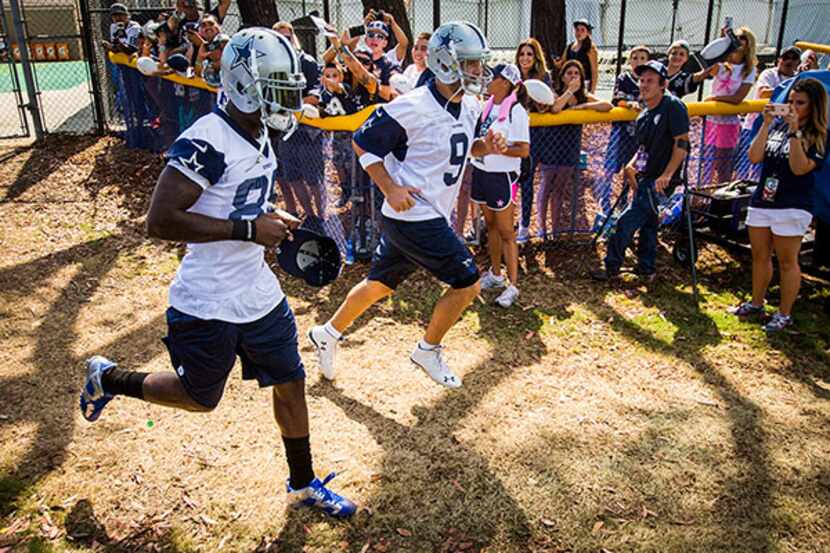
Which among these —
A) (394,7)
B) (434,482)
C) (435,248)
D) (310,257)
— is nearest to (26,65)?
(394,7)

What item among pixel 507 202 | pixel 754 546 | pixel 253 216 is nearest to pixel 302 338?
pixel 507 202

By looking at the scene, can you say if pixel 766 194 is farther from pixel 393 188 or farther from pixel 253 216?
pixel 253 216

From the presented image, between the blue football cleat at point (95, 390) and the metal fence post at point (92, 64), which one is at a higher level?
the metal fence post at point (92, 64)

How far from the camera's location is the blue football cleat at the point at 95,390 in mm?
3826

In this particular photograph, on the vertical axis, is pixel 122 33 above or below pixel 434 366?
above

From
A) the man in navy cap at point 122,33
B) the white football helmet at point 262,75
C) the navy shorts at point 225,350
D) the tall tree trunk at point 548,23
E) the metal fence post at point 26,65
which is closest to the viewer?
the white football helmet at point 262,75

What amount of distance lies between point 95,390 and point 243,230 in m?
1.45

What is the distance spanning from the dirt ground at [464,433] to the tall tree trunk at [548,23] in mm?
5010

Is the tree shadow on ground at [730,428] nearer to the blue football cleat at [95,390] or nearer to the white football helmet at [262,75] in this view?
the white football helmet at [262,75]

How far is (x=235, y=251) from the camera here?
3.32 meters

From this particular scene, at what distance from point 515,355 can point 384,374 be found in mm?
1015

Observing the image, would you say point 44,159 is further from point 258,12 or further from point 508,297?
point 508,297

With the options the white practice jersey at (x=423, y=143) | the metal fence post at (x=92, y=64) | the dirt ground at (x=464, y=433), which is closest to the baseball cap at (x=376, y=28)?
the dirt ground at (x=464, y=433)

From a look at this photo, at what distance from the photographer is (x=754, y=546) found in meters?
3.47
